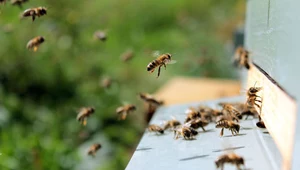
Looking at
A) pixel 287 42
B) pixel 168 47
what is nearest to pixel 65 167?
pixel 287 42

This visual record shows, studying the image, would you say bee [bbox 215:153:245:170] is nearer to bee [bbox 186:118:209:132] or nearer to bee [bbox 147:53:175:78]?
bee [bbox 186:118:209:132]

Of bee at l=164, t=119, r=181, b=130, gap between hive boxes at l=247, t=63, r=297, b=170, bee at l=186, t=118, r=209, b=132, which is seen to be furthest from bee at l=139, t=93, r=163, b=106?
gap between hive boxes at l=247, t=63, r=297, b=170

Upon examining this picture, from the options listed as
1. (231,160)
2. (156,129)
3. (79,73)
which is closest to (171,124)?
(156,129)

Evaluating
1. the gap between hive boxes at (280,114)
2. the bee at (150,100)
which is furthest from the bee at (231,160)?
the bee at (150,100)

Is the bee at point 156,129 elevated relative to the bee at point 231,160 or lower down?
elevated

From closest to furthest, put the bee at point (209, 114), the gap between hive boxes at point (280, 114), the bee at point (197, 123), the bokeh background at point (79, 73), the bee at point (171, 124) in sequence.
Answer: the gap between hive boxes at point (280, 114)
the bee at point (197, 123)
the bee at point (171, 124)
the bee at point (209, 114)
the bokeh background at point (79, 73)

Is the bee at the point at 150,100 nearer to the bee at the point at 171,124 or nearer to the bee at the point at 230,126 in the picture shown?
the bee at the point at 171,124
